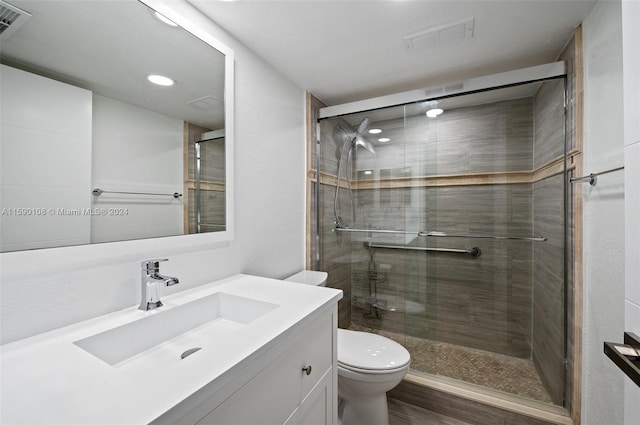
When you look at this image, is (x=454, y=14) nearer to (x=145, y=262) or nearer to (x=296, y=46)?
(x=296, y=46)

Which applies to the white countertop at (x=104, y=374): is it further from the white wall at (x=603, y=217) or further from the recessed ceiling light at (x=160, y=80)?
the white wall at (x=603, y=217)

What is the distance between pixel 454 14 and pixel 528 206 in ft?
4.81

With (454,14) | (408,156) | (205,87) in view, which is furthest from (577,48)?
(205,87)

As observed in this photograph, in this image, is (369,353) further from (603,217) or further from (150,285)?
(603,217)

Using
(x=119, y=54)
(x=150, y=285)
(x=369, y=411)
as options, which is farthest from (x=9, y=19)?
(x=369, y=411)

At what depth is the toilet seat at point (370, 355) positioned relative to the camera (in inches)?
54.3

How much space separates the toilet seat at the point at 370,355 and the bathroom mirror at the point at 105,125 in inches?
37.6

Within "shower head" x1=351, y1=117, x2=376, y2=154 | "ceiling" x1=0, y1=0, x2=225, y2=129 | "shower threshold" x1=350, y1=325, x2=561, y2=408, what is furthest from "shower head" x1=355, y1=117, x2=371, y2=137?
"shower threshold" x1=350, y1=325, x2=561, y2=408

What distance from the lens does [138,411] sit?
445mm

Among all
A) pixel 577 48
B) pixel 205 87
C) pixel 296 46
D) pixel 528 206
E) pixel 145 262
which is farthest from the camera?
pixel 528 206

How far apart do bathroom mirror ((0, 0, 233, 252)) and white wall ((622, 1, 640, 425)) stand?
54.6 inches

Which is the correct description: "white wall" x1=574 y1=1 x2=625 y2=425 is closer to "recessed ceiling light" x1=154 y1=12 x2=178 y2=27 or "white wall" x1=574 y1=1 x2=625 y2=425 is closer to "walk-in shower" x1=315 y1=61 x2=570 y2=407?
"walk-in shower" x1=315 y1=61 x2=570 y2=407

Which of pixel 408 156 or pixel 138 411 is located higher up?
pixel 408 156

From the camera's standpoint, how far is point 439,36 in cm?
143
